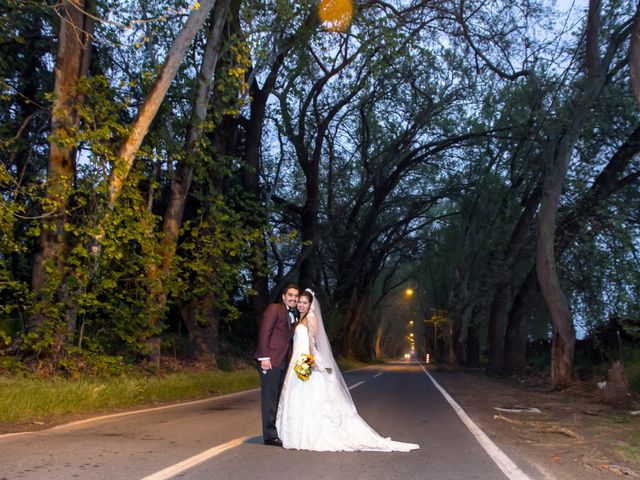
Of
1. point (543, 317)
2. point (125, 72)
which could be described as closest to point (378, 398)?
point (125, 72)

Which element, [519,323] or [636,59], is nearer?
[636,59]

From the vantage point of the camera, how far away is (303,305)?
312 inches

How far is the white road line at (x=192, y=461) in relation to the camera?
19.1 feet

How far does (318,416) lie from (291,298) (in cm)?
→ 149

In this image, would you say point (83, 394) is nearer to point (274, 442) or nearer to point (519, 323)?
point (274, 442)

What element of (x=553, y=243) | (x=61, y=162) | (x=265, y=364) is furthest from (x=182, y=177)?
(x=553, y=243)

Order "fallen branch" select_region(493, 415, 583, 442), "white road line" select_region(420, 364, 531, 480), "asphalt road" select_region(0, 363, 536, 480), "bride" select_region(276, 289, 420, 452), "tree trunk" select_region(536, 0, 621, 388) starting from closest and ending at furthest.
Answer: "asphalt road" select_region(0, 363, 536, 480) < "white road line" select_region(420, 364, 531, 480) < "bride" select_region(276, 289, 420, 452) < "fallen branch" select_region(493, 415, 583, 442) < "tree trunk" select_region(536, 0, 621, 388)

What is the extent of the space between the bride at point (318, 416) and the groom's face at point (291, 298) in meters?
0.34

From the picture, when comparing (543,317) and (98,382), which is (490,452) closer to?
(98,382)

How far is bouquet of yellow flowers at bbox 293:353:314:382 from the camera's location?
7535 mm

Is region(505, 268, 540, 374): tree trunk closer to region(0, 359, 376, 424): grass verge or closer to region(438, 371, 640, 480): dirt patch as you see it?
region(438, 371, 640, 480): dirt patch

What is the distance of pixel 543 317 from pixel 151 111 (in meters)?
31.6

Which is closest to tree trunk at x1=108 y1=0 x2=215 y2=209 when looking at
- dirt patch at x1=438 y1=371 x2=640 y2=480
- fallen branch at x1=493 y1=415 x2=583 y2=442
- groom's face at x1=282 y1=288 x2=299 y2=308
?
groom's face at x1=282 y1=288 x2=299 y2=308

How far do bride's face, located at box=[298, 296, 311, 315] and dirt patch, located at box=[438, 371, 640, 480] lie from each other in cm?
312
